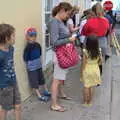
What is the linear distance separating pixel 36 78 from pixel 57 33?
127 centimetres

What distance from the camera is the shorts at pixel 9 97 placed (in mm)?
4770

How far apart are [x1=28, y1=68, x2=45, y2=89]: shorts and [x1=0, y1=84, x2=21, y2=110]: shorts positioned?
5.97 ft

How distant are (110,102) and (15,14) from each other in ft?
7.55

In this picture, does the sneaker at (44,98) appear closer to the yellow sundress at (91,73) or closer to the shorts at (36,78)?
the shorts at (36,78)

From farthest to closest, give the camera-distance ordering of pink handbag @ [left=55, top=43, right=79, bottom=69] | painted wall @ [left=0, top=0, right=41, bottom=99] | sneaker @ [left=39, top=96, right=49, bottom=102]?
sneaker @ [left=39, top=96, right=49, bottom=102] < pink handbag @ [left=55, top=43, right=79, bottom=69] < painted wall @ [left=0, top=0, right=41, bottom=99]

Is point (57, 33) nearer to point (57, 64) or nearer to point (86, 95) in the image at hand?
point (57, 64)

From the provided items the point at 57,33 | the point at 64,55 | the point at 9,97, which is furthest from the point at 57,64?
the point at 9,97

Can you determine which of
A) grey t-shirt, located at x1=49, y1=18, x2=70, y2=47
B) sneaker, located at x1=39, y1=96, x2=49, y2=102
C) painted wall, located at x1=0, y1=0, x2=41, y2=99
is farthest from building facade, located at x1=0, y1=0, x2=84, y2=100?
grey t-shirt, located at x1=49, y1=18, x2=70, y2=47

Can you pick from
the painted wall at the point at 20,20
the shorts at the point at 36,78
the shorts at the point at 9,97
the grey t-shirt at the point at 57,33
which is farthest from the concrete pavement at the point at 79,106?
the grey t-shirt at the point at 57,33

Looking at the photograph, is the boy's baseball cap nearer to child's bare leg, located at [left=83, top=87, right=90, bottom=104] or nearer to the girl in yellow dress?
the girl in yellow dress

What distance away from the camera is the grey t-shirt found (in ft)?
19.1

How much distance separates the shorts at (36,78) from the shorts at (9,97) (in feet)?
5.97

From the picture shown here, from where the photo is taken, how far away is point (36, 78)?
6.80 metres

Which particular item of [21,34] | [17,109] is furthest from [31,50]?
[17,109]
